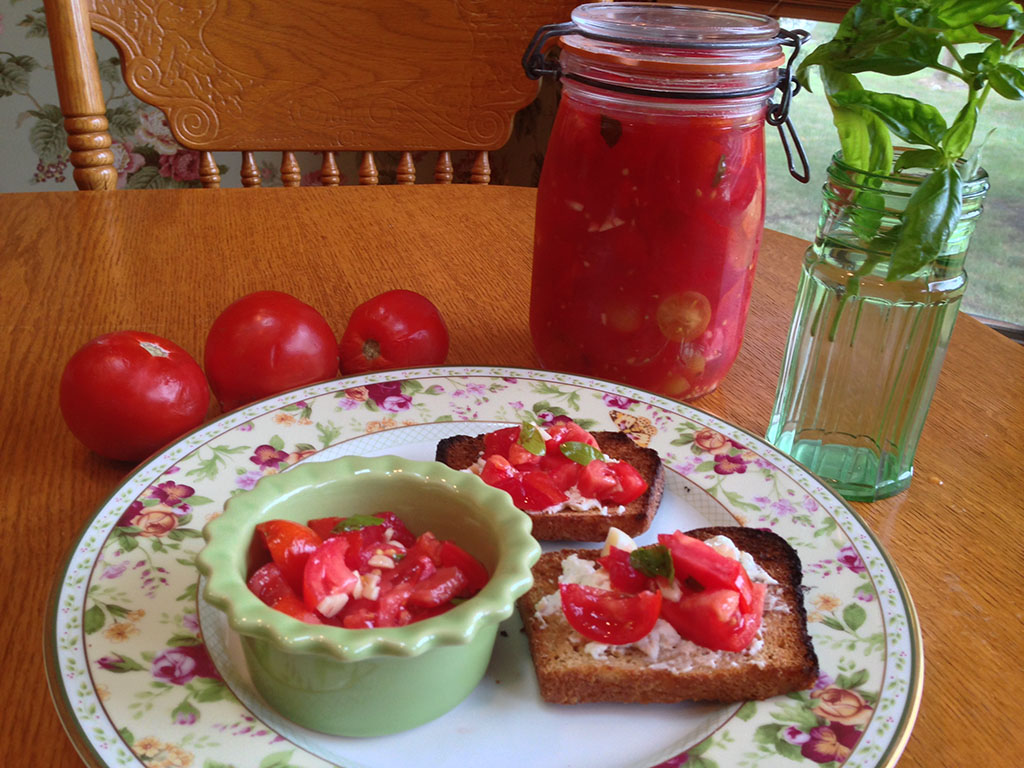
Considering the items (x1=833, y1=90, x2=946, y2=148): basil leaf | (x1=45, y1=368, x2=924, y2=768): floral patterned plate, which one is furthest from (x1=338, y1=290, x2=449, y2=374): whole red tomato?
(x1=833, y1=90, x2=946, y2=148): basil leaf

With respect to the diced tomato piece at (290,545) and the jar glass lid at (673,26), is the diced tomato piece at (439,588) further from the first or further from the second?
the jar glass lid at (673,26)

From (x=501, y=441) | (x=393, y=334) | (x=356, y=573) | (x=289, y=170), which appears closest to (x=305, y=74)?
(x=289, y=170)

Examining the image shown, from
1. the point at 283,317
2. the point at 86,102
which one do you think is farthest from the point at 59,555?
the point at 86,102

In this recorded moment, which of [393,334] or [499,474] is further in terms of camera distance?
[393,334]

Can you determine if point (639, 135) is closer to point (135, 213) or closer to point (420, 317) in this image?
point (420, 317)

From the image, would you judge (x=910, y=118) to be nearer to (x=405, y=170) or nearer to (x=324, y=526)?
(x=324, y=526)

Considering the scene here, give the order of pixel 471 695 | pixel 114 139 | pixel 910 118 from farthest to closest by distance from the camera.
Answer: pixel 114 139 < pixel 910 118 < pixel 471 695
